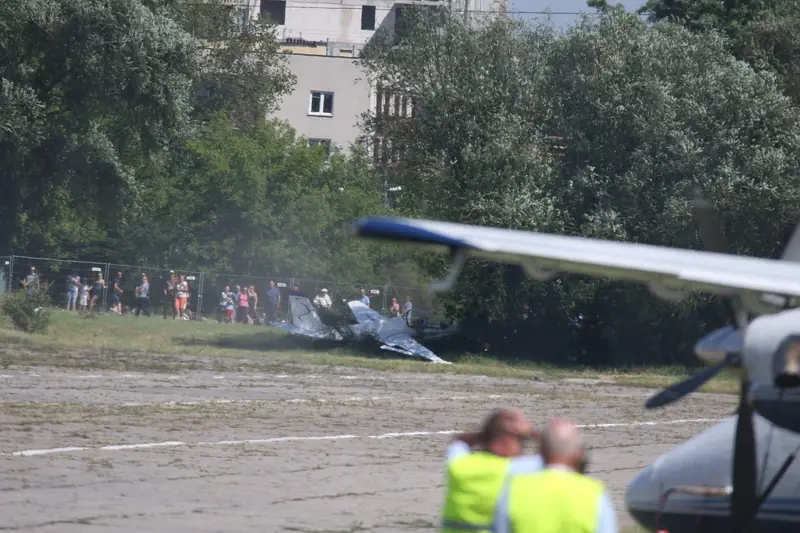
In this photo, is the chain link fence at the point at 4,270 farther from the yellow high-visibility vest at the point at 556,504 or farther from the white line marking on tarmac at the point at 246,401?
the yellow high-visibility vest at the point at 556,504

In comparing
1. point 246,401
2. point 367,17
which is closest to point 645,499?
point 246,401

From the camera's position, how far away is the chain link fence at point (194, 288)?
47.8 m

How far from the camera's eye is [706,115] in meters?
38.0

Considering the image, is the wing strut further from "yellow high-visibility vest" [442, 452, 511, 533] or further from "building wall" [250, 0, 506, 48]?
"building wall" [250, 0, 506, 48]

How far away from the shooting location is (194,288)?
163ft

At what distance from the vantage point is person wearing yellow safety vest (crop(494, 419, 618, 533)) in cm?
491

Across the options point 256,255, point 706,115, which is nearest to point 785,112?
point 706,115

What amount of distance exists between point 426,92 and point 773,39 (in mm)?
13269

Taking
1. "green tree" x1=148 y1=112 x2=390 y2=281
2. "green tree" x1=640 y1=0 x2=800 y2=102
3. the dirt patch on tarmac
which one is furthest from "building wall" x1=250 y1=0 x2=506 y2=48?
the dirt patch on tarmac

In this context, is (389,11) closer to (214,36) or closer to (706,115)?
(214,36)

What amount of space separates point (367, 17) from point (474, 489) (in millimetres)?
89675

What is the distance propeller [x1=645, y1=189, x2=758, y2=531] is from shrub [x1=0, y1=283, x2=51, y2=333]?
107 ft

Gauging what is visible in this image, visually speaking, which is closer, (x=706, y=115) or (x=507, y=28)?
(x=706, y=115)

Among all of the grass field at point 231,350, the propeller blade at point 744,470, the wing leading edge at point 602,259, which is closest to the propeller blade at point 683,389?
the wing leading edge at point 602,259
